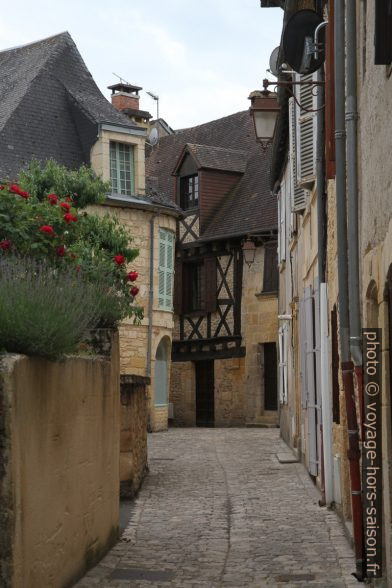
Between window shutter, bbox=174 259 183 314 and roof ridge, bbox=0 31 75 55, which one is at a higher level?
roof ridge, bbox=0 31 75 55

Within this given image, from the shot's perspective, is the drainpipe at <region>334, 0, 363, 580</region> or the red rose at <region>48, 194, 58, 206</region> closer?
the drainpipe at <region>334, 0, 363, 580</region>

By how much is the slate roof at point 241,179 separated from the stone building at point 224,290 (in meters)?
0.04

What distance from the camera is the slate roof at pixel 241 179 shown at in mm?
29016

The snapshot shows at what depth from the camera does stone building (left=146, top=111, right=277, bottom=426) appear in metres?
28.4

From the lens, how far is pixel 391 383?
6641 millimetres

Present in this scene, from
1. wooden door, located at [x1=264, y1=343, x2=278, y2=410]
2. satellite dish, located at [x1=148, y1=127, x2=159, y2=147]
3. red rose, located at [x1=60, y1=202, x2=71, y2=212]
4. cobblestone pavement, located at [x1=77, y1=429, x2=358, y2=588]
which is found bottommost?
cobblestone pavement, located at [x1=77, y1=429, x2=358, y2=588]

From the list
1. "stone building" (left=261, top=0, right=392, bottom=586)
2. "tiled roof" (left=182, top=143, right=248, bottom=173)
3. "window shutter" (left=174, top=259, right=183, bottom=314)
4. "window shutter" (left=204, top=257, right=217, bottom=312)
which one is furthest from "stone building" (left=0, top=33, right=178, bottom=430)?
"stone building" (left=261, top=0, right=392, bottom=586)

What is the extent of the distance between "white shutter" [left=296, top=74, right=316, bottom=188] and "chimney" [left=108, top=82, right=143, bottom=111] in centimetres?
2243

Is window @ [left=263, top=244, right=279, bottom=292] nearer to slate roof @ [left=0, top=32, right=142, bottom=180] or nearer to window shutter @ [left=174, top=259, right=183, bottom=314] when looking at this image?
window shutter @ [left=174, top=259, right=183, bottom=314]

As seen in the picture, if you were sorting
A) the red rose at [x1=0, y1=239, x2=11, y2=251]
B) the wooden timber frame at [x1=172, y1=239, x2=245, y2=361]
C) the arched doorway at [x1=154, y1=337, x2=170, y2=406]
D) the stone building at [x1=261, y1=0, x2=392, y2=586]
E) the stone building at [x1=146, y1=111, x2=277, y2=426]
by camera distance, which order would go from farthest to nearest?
the wooden timber frame at [x1=172, y1=239, x2=245, y2=361], the stone building at [x1=146, y1=111, x2=277, y2=426], the arched doorway at [x1=154, y1=337, x2=170, y2=406], the red rose at [x1=0, y1=239, x2=11, y2=251], the stone building at [x1=261, y1=0, x2=392, y2=586]

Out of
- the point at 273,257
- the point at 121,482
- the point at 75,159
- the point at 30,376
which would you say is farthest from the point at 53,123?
the point at 30,376

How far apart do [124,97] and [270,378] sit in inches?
473

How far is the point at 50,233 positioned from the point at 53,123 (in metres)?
16.5

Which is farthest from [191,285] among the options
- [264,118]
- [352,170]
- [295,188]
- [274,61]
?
[352,170]
